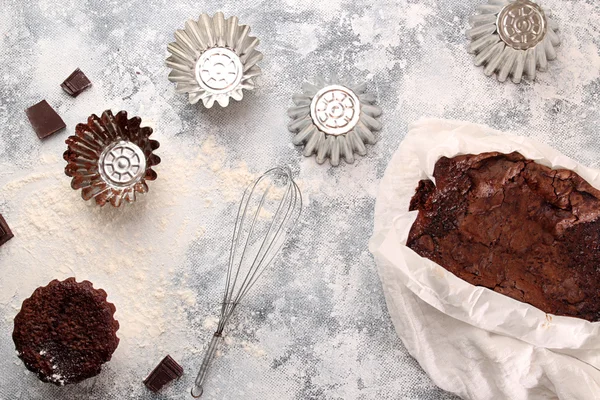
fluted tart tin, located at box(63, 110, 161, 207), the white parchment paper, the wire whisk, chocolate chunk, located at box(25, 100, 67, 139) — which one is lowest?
the white parchment paper

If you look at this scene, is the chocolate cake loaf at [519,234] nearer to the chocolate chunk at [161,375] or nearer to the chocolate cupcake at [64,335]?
the chocolate chunk at [161,375]

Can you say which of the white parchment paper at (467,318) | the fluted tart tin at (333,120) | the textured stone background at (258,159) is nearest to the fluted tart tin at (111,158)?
the textured stone background at (258,159)

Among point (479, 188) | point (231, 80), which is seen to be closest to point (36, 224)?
point (231, 80)

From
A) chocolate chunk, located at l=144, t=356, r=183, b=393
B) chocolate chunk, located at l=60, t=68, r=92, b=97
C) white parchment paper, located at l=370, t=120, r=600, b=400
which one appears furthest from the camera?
chocolate chunk, located at l=60, t=68, r=92, b=97

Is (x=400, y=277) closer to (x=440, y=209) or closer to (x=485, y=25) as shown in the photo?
(x=440, y=209)

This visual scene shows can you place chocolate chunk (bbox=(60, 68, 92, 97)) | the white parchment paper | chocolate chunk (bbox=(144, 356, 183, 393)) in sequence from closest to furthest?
1. the white parchment paper
2. chocolate chunk (bbox=(144, 356, 183, 393))
3. chocolate chunk (bbox=(60, 68, 92, 97))

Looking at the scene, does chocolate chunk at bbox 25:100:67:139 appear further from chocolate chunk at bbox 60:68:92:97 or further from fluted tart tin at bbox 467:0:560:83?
fluted tart tin at bbox 467:0:560:83

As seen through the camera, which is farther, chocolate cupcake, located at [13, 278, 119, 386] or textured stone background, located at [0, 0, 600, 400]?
textured stone background, located at [0, 0, 600, 400]

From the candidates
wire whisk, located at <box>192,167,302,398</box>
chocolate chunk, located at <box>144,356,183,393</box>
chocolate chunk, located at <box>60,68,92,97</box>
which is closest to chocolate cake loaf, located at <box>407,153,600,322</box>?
wire whisk, located at <box>192,167,302,398</box>
